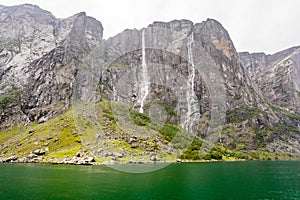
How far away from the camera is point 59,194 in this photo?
6038 centimetres

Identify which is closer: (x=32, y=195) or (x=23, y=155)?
(x=32, y=195)

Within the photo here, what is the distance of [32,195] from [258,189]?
52152 millimetres

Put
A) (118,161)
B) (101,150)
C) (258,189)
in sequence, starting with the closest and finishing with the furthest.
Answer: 1. (258,189)
2. (118,161)
3. (101,150)

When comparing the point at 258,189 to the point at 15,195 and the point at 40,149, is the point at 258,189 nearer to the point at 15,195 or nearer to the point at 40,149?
the point at 15,195

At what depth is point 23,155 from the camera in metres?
184

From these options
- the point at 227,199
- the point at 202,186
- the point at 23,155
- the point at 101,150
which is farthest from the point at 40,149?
the point at 227,199

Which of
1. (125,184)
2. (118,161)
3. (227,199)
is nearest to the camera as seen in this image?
(227,199)

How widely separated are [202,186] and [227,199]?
56.8 feet

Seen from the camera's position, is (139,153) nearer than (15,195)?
No

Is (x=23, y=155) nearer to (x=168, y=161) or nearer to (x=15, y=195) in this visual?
(x=168, y=161)

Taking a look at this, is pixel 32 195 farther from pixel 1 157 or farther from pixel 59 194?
pixel 1 157

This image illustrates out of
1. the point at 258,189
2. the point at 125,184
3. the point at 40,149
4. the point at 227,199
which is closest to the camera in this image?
the point at 227,199

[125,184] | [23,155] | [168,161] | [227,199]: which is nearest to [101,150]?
[168,161]

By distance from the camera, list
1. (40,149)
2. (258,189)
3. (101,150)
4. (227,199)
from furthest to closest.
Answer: (40,149) → (101,150) → (258,189) → (227,199)
